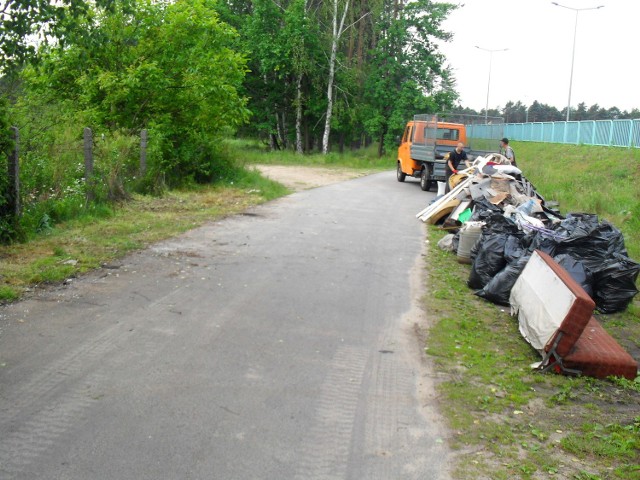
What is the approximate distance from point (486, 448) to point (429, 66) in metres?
42.6

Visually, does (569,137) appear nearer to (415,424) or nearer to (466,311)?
(466,311)

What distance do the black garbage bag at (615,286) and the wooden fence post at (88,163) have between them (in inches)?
366

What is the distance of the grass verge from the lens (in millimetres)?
8070

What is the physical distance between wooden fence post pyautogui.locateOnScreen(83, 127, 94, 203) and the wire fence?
47.8 ft

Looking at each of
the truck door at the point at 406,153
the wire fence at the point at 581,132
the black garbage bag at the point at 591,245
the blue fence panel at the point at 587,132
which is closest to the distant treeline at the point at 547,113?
the wire fence at the point at 581,132

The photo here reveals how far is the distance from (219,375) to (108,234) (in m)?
6.45

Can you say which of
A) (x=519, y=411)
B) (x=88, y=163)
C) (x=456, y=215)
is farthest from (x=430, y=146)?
(x=519, y=411)

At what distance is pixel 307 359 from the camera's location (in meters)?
5.77

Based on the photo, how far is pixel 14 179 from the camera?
9617 millimetres

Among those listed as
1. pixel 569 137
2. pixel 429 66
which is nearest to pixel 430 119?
pixel 569 137

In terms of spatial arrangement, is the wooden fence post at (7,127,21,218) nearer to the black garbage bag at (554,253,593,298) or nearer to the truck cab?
the black garbage bag at (554,253,593,298)

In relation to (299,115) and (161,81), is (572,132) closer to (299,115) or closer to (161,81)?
(299,115)

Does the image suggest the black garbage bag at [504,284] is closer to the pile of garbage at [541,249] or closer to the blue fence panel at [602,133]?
the pile of garbage at [541,249]

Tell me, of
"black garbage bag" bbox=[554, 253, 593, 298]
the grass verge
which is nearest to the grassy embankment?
"black garbage bag" bbox=[554, 253, 593, 298]
